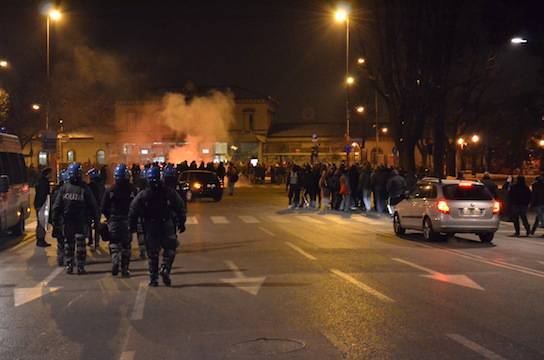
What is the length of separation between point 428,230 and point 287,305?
886 centimetres

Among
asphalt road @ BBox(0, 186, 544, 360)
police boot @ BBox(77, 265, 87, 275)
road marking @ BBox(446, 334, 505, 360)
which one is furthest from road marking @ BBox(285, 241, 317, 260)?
road marking @ BBox(446, 334, 505, 360)

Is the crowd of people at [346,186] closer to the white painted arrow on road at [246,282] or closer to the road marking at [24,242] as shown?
the road marking at [24,242]

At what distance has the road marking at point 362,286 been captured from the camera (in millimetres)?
9383

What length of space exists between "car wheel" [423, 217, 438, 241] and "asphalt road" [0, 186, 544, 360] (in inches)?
45.5

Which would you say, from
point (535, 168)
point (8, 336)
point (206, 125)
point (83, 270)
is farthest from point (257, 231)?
point (535, 168)

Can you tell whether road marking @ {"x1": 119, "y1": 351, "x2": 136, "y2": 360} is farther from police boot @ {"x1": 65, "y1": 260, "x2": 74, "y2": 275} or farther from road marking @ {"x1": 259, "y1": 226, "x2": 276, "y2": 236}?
road marking @ {"x1": 259, "y1": 226, "x2": 276, "y2": 236}

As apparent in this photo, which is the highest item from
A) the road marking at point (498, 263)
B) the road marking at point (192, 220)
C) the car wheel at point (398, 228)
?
the car wheel at point (398, 228)

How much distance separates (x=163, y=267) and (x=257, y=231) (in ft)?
29.8

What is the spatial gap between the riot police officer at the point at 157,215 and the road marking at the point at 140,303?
0.46m

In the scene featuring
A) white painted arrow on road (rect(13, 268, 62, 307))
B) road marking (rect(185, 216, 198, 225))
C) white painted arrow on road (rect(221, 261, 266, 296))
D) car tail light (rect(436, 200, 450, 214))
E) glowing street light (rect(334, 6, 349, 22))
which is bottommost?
white painted arrow on road (rect(13, 268, 62, 307))

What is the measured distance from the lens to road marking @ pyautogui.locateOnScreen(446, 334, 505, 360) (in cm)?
641

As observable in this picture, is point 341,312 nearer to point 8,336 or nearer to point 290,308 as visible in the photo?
point 290,308

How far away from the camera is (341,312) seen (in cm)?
842

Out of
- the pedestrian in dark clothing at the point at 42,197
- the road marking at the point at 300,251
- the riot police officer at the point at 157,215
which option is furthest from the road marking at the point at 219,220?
the riot police officer at the point at 157,215
